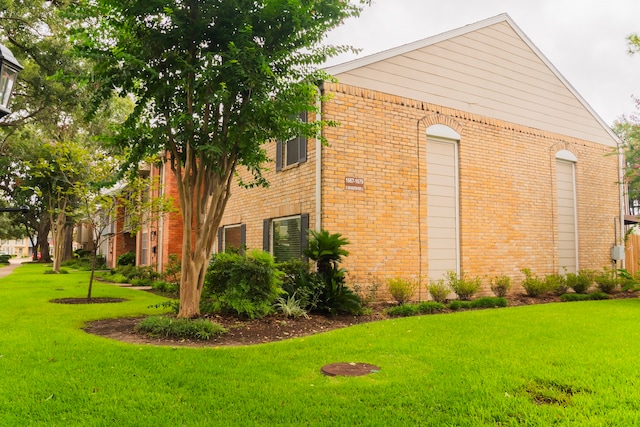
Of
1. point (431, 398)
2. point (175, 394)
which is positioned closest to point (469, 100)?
point (431, 398)

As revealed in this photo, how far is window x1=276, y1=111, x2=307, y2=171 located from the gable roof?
1.60 metres

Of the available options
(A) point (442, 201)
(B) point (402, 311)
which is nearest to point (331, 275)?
(B) point (402, 311)

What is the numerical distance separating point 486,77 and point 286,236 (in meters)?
6.83

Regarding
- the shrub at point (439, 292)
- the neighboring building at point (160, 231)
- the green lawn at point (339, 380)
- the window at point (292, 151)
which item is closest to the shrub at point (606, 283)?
the shrub at point (439, 292)

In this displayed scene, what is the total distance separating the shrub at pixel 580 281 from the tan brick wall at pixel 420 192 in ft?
2.20

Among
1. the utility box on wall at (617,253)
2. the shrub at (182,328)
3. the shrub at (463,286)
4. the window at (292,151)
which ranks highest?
the window at (292,151)

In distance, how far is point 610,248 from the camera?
14305 mm

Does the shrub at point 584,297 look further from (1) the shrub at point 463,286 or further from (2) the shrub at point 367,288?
(2) the shrub at point 367,288

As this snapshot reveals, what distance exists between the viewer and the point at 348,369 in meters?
4.69

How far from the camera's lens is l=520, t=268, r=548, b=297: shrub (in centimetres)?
1124

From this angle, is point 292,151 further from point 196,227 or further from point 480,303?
point 480,303

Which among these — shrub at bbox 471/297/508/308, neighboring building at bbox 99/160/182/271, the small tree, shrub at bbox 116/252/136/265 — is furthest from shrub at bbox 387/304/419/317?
shrub at bbox 116/252/136/265

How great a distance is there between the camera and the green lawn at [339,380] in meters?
3.46

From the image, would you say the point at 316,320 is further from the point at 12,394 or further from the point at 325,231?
the point at 12,394
